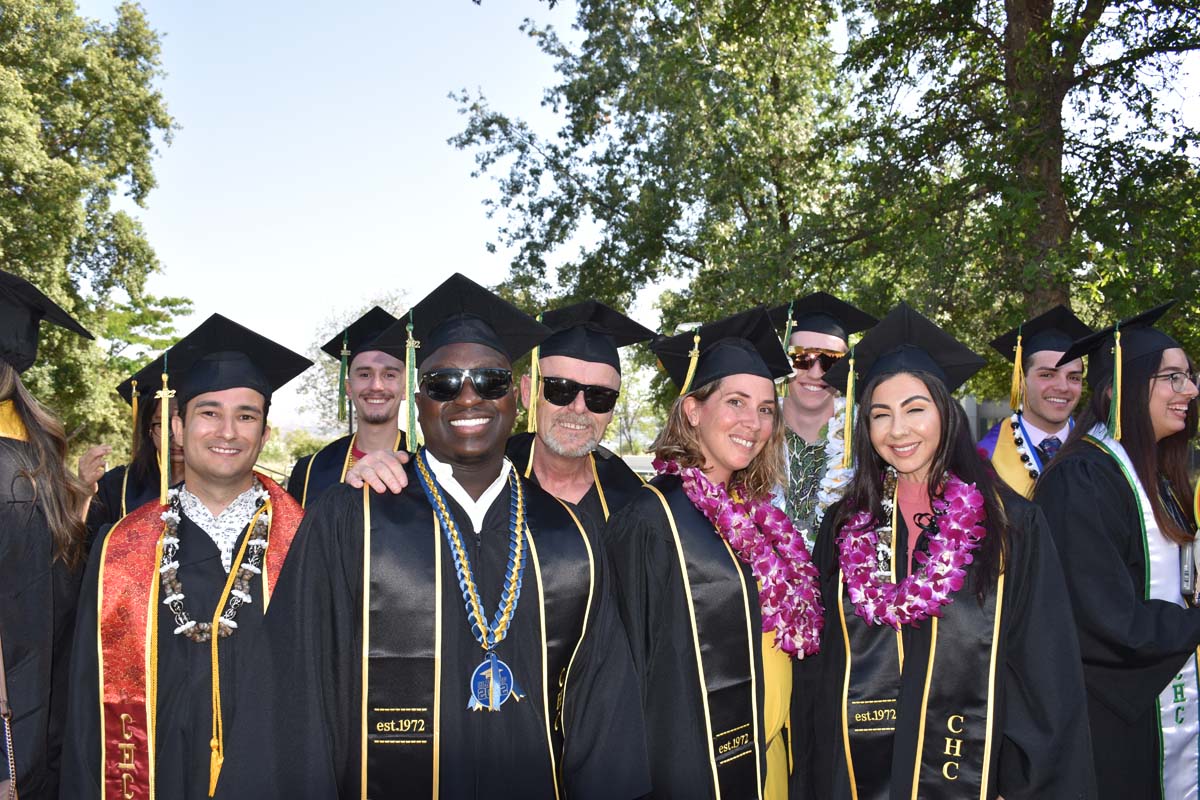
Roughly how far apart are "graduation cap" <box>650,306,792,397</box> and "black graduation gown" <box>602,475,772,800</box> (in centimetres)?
56

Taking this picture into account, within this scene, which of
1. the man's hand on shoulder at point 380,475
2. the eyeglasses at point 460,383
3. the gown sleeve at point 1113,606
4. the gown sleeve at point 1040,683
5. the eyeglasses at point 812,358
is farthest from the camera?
the eyeglasses at point 812,358

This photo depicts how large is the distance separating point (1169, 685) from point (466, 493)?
315 centimetres

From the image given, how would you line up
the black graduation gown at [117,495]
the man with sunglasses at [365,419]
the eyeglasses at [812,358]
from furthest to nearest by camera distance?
1. the eyeglasses at [812,358]
2. the man with sunglasses at [365,419]
3. the black graduation gown at [117,495]

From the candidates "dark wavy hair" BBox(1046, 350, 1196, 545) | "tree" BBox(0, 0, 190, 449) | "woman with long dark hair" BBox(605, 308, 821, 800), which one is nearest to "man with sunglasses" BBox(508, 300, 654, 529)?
"woman with long dark hair" BBox(605, 308, 821, 800)

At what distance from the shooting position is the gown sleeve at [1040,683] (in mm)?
2975

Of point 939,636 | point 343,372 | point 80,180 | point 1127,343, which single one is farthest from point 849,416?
point 80,180

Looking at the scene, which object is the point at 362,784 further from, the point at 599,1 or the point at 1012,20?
the point at 599,1

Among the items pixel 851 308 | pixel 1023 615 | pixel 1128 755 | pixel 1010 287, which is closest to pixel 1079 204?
pixel 1010 287

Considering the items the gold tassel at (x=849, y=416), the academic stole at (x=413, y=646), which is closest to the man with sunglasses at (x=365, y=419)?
the academic stole at (x=413, y=646)

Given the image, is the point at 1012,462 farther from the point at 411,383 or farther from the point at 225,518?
the point at 225,518

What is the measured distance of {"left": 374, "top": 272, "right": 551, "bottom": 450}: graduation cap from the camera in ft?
9.96

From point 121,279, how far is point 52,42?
5.88 meters

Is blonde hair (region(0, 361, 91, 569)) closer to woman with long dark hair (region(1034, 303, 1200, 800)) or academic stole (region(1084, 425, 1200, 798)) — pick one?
woman with long dark hair (region(1034, 303, 1200, 800))

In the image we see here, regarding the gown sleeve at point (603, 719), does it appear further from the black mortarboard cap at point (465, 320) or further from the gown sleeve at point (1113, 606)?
the gown sleeve at point (1113, 606)
